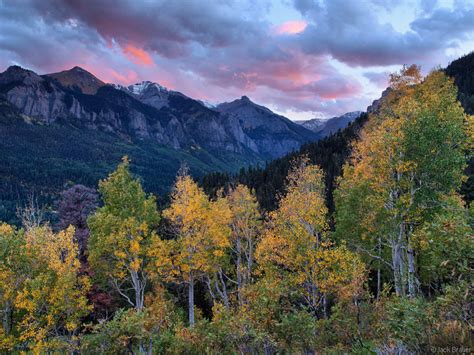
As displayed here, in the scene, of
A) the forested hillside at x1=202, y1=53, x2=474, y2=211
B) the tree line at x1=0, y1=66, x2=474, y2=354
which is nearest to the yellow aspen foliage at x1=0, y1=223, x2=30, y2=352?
the tree line at x1=0, y1=66, x2=474, y2=354

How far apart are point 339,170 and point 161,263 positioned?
85694mm

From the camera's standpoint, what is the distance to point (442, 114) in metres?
21.5

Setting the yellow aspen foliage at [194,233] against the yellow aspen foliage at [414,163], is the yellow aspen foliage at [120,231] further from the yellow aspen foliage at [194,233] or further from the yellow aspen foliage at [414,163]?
the yellow aspen foliage at [414,163]

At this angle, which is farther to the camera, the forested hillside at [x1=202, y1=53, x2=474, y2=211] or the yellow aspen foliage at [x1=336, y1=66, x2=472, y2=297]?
the forested hillside at [x1=202, y1=53, x2=474, y2=211]

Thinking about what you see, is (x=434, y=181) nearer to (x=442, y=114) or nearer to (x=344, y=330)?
(x=442, y=114)

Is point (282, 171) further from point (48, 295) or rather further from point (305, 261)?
point (48, 295)

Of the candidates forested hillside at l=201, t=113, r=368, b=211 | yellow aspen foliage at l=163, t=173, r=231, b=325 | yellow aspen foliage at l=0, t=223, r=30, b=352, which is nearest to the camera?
yellow aspen foliage at l=0, t=223, r=30, b=352

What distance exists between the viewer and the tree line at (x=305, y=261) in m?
10.4

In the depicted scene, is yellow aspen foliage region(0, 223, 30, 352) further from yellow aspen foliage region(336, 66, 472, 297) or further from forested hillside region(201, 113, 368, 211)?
forested hillside region(201, 113, 368, 211)

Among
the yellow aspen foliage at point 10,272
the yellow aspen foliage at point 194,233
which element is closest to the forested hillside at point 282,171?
the yellow aspen foliage at point 194,233

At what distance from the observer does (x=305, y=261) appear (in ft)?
76.6

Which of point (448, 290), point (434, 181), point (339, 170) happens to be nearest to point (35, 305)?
point (448, 290)

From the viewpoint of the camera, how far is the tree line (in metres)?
10.4

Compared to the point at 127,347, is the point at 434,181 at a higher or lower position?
higher
